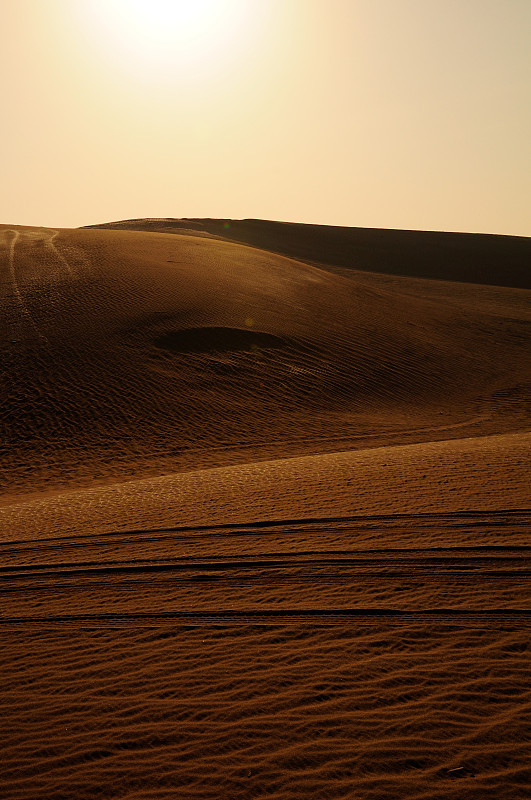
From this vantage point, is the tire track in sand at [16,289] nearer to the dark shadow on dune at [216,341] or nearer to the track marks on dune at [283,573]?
the dark shadow on dune at [216,341]

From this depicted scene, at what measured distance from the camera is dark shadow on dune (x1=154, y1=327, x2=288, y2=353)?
2734cm

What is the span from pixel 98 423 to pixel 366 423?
8.09 metres

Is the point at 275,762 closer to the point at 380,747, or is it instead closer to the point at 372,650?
the point at 380,747

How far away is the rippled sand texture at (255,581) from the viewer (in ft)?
18.0

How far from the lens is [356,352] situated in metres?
28.8

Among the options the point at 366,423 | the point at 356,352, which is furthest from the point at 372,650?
the point at 356,352

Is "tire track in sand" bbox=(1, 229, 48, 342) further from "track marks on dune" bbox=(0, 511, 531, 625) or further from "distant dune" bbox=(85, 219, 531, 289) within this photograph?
"distant dune" bbox=(85, 219, 531, 289)

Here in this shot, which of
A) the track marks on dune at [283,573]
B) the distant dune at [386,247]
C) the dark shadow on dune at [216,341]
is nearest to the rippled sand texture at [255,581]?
the track marks on dune at [283,573]

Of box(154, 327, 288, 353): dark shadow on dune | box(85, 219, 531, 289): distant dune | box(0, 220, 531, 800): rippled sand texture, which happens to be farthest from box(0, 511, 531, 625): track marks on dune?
box(85, 219, 531, 289): distant dune

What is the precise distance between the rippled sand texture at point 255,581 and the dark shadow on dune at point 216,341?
628 millimetres

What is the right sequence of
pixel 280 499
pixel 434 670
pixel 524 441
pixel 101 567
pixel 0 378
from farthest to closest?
pixel 0 378, pixel 524 441, pixel 280 499, pixel 101 567, pixel 434 670

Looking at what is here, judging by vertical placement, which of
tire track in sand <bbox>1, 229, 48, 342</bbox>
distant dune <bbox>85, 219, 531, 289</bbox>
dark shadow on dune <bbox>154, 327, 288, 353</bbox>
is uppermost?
distant dune <bbox>85, 219, 531, 289</bbox>

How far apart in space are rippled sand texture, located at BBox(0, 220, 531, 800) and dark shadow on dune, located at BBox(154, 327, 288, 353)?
628 millimetres

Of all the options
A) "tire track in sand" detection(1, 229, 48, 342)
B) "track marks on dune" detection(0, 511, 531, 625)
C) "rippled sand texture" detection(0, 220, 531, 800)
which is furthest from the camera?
"tire track in sand" detection(1, 229, 48, 342)
